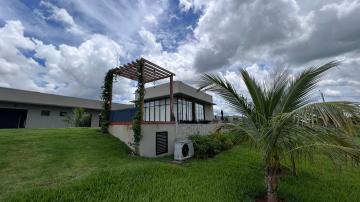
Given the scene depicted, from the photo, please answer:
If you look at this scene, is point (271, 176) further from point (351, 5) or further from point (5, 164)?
point (5, 164)

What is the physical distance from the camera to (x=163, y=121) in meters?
10.3

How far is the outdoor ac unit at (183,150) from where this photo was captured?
776 centimetres

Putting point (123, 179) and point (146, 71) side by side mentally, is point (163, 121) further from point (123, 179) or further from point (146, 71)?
point (123, 179)

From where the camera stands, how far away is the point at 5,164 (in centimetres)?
505

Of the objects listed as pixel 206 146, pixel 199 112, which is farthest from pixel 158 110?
pixel 206 146

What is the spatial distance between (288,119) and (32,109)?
71.0 ft

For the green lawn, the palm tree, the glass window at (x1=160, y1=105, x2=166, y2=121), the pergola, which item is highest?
the pergola

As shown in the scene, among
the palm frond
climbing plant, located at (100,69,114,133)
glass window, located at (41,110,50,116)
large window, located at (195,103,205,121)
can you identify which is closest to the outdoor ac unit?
climbing plant, located at (100,69,114,133)

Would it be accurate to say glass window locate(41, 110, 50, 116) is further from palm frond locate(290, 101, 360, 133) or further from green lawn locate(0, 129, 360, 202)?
palm frond locate(290, 101, 360, 133)

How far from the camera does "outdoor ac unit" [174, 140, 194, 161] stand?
7759 mm

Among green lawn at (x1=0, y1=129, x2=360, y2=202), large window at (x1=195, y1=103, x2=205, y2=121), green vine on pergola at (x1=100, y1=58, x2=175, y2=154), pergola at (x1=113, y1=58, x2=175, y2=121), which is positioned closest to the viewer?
green lawn at (x1=0, y1=129, x2=360, y2=202)

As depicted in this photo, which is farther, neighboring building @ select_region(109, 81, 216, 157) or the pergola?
the pergola

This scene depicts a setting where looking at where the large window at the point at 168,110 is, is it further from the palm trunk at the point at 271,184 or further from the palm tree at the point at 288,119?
the palm trunk at the point at 271,184

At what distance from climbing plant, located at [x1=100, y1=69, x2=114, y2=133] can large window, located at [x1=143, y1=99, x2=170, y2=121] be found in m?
5.81
